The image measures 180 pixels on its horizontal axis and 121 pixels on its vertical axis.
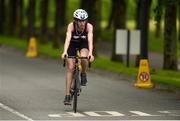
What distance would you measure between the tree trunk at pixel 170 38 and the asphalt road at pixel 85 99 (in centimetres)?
269

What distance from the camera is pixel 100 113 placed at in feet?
44.5

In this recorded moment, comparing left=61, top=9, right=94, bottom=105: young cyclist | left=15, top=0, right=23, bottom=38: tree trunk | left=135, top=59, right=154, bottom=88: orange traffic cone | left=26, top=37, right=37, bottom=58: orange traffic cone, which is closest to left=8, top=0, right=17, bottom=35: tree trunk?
left=15, top=0, right=23, bottom=38: tree trunk

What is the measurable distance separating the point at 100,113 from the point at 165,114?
120cm

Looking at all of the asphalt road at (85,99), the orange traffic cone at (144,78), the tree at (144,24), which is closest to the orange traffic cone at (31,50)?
the asphalt road at (85,99)

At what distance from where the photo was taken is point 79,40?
1376 centimetres

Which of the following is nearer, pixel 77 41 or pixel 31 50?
pixel 77 41

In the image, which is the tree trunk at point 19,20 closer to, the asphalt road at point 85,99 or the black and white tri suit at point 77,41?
the asphalt road at point 85,99

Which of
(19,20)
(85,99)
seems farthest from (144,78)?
(19,20)

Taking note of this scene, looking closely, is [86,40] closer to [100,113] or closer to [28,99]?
[100,113]

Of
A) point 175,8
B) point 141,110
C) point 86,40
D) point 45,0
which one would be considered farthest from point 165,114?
point 45,0

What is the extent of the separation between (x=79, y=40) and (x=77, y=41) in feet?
0.14

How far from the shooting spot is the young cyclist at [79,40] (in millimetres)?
13508

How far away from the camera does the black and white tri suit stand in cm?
1370

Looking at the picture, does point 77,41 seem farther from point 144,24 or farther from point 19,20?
point 19,20
